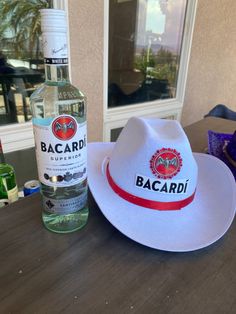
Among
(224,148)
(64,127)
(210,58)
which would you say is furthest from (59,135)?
(210,58)

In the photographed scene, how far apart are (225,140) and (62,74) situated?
515 millimetres

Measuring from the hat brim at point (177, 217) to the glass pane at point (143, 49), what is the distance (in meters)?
1.16

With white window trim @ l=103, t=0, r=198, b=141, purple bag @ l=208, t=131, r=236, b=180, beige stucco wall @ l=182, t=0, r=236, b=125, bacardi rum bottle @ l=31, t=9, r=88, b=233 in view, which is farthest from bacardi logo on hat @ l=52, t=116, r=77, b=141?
beige stucco wall @ l=182, t=0, r=236, b=125

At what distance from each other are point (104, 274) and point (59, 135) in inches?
7.8

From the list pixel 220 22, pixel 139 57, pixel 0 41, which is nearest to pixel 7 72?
pixel 0 41

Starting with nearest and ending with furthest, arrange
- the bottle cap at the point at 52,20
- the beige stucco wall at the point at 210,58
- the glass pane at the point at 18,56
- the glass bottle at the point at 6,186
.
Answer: the bottle cap at the point at 52,20 < the glass bottle at the point at 6,186 < the glass pane at the point at 18,56 < the beige stucco wall at the point at 210,58

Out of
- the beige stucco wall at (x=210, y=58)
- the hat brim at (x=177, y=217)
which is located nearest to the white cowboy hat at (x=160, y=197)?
the hat brim at (x=177, y=217)

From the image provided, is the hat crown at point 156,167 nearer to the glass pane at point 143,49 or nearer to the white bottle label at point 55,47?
the white bottle label at point 55,47

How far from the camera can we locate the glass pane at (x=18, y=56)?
1.04 metres

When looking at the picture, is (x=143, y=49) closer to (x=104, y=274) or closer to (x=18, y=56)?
(x=18, y=56)

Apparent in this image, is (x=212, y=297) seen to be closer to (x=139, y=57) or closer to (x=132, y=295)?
(x=132, y=295)

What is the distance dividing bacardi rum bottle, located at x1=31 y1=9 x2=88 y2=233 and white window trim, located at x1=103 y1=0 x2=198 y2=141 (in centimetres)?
108

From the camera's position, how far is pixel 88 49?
4.08 feet

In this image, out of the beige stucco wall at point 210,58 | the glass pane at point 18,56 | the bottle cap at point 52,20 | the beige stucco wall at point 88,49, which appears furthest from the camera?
the beige stucco wall at point 210,58
